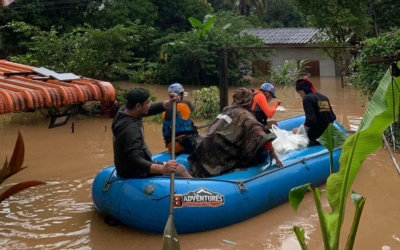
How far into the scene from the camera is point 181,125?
592 cm

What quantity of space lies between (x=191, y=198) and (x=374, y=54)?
4746mm

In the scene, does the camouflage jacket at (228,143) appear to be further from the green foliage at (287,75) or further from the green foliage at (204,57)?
the green foliage at (287,75)

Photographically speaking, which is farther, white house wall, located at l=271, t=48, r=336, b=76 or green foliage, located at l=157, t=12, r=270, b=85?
white house wall, located at l=271, t=48, r=336, b=76

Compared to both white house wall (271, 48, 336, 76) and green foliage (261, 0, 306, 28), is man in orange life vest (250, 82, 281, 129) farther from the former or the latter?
green foliage (261, 0, 306, 28)

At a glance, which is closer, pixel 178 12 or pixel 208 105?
pixel 208 105

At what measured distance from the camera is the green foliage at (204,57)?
20641 millimetres

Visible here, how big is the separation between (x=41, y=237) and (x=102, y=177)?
893 millimetres

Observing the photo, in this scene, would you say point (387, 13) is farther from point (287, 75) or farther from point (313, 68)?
point (313, 68)

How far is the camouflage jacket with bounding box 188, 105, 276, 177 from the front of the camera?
17.9ft

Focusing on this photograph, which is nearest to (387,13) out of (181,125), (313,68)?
(313,68)

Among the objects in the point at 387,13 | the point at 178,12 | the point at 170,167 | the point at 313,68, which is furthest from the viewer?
the point at 178,12

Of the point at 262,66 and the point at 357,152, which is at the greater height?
the point at 357,152

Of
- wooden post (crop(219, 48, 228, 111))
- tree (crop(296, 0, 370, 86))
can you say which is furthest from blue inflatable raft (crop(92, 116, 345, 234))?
tree (crop(296, 0, 370, 86))

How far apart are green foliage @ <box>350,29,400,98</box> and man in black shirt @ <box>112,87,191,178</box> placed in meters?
4.51
